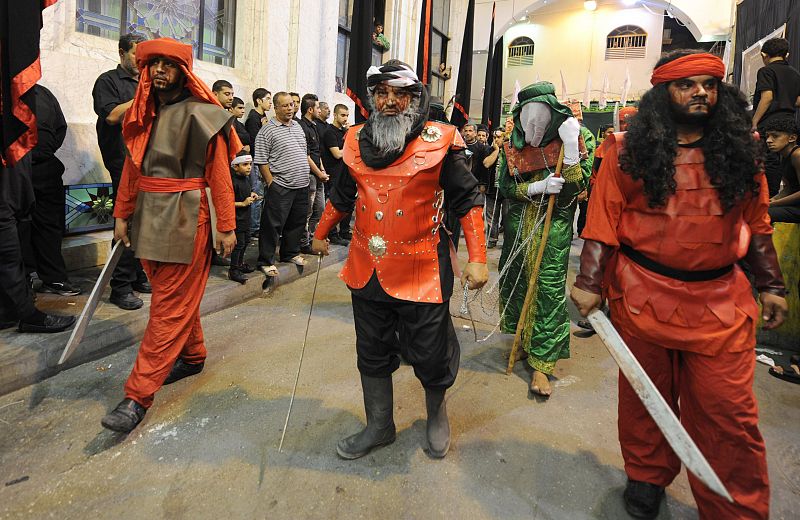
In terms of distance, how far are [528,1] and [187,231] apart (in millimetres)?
23211

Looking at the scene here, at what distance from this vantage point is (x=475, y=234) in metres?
2.38

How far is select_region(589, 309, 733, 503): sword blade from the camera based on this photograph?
1588 mm

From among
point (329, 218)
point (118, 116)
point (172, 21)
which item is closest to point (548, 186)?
point (329, 218)

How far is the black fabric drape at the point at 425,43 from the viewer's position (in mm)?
5594

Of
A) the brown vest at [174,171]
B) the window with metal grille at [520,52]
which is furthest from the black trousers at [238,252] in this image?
the window with metal grille at [520,52]

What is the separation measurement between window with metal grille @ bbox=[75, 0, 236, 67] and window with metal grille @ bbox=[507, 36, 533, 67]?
20242 millimetres

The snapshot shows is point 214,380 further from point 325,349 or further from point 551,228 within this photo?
point 551,228

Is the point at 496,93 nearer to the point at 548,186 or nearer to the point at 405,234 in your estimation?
the point at 548,186

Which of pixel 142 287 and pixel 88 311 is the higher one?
pixel 88 311

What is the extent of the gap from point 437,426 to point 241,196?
3453 mm

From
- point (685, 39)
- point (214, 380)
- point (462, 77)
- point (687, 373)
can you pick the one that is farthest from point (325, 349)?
point (685, 39)

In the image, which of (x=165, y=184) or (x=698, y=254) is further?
(x=165, y=184)

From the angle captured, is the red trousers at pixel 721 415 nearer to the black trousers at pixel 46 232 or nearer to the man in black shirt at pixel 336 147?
the black trousers at pixel 46 232

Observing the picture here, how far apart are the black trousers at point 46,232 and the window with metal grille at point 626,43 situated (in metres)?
24.3
